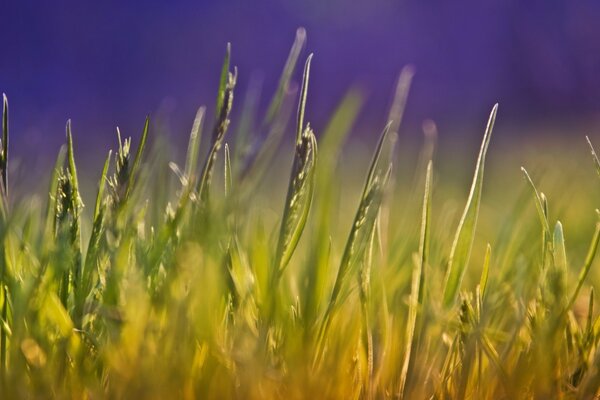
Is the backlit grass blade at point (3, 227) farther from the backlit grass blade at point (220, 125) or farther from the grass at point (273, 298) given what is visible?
the backlit grass blade at point (220, 125)

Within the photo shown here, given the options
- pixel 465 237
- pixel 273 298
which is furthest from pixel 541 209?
pixel 273 298

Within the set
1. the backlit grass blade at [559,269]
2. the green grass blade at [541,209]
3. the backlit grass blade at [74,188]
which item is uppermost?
the backlit grass blade at [74,188]

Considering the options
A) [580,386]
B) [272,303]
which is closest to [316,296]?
[272,303]

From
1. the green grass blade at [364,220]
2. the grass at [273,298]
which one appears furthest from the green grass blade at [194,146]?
the green grass blade at [364,220]

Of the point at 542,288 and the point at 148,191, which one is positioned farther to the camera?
the point at 148,191

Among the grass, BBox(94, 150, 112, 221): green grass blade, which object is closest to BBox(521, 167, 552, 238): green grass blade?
the grass

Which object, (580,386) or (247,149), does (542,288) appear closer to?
(580,386)

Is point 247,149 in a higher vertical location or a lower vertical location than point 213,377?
higher

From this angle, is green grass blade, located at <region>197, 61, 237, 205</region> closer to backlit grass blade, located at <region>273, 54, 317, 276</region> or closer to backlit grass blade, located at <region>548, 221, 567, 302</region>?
backlit grass blade, located at <region>273, 54, 317, 276</region>

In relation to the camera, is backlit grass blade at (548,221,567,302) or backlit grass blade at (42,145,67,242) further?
backlit grass blade at (42,145,67,242)
